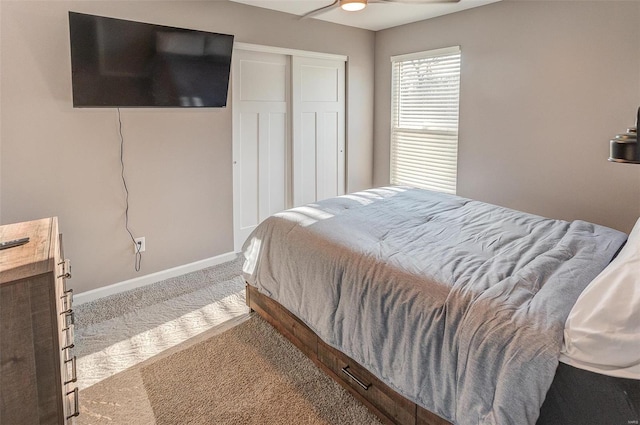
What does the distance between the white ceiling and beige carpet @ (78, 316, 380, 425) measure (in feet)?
9.30

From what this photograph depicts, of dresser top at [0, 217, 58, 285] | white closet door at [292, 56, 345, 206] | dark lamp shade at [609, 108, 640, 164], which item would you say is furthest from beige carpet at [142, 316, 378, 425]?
white closet door at [292, 56, 345, 206]

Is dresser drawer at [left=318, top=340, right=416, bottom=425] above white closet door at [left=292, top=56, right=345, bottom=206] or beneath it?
beneath

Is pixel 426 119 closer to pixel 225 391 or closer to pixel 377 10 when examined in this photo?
pixel 377 10

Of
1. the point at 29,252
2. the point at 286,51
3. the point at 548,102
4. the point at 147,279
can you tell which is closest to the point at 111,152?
the point at 147,279

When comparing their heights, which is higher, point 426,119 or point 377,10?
point 377,10

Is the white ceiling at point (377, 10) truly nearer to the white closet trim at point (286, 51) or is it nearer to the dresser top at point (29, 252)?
the white closet trim at point (286, 51)

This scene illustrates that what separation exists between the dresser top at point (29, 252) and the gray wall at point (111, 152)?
99 cm

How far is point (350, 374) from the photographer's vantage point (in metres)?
1.90

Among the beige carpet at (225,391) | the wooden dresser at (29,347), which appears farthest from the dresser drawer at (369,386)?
the wooden dresser at (29,347)

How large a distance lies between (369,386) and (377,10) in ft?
11.6

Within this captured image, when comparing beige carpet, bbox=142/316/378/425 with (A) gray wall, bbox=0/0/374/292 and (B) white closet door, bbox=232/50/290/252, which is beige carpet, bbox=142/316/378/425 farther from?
(B) white closet door, bbox=232/50/290/252

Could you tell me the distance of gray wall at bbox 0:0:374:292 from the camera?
258cm

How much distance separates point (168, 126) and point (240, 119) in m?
0.75

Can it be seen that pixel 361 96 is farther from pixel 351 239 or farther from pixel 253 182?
pixel 351 239
